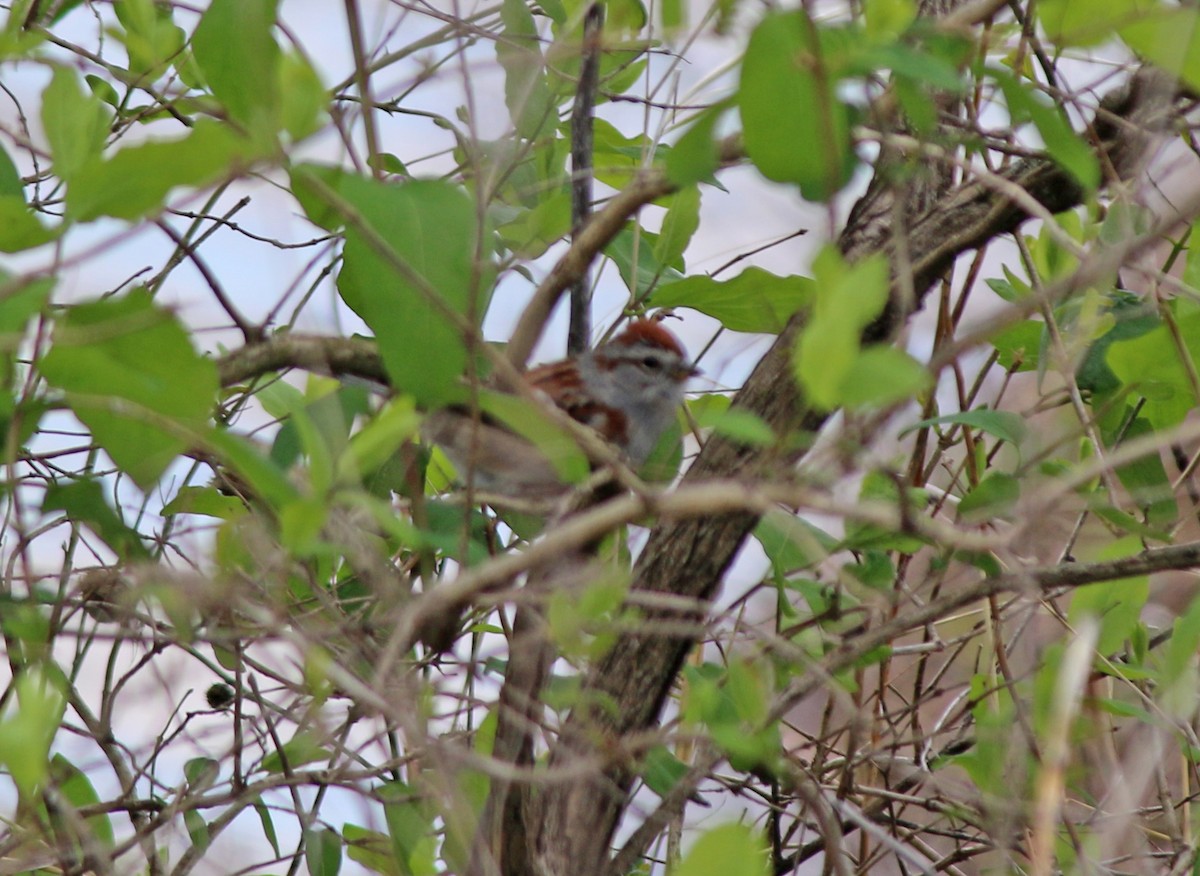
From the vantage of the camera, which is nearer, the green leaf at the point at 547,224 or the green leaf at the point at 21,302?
the green leaf at the point at 21,302

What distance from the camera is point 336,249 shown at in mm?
2184

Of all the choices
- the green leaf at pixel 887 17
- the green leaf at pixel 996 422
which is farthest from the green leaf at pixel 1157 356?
the green leaf at pixel 887 17

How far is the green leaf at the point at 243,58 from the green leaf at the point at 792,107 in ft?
1.44

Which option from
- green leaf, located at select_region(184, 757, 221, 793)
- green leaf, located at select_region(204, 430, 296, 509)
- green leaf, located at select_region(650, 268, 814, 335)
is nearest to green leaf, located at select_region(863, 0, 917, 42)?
green leaf, located at select_region(650, 268, 814, 335)

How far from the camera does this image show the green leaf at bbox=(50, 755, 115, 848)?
1.83 meters

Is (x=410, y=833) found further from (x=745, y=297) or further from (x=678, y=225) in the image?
(x=678, y=225)

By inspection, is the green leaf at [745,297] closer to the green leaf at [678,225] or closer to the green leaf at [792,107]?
the green leaf at [678,225]

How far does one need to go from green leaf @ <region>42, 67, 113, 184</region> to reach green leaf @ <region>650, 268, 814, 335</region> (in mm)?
872

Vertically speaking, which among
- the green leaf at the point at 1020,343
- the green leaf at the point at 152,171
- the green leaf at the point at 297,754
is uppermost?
the green leaf at the point at 1020,343

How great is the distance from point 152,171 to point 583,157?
111 centimetres

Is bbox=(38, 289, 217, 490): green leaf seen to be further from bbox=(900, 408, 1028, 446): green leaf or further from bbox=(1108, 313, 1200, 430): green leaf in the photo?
bbox=(1108, 313, 1200, 430): green leaf

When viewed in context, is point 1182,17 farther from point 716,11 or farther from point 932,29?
point 716,11

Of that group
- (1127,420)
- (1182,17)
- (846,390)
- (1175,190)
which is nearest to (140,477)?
(846,390)

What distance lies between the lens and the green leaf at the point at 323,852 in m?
1.89
